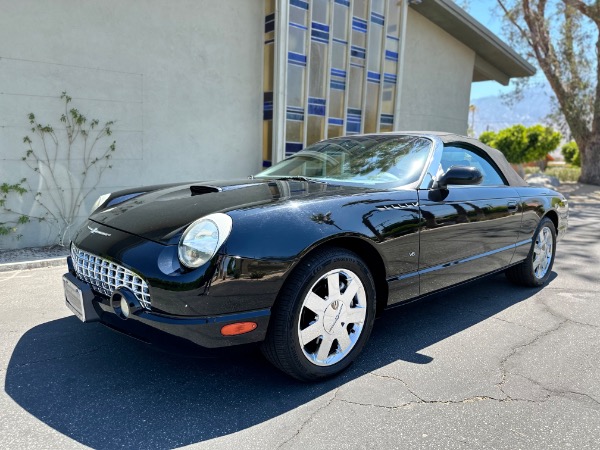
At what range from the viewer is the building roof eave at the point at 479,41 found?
38.4ft

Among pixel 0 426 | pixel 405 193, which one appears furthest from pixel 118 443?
pixel 405 193

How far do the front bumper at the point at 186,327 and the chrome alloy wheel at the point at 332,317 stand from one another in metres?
0.27

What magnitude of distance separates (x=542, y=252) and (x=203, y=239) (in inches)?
146

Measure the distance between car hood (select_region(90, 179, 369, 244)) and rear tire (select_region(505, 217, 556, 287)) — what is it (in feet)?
7.63

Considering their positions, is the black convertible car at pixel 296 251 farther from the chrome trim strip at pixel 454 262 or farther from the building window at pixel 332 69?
the building window at pixel 332 69

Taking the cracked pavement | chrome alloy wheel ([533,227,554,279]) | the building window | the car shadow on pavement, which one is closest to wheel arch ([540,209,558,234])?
chrome alloy wheel ([533,227,554,279])

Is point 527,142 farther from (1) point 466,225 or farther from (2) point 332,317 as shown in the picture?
(2) point 332,317

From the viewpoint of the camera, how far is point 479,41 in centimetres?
1309

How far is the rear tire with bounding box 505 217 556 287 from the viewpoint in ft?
14.6

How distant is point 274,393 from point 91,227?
1515 mm

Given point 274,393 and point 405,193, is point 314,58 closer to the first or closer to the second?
point 405,193

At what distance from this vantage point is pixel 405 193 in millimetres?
3047

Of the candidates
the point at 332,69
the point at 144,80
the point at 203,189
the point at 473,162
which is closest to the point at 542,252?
the point at 473,162

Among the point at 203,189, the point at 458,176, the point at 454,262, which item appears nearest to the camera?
the point at 203,189
